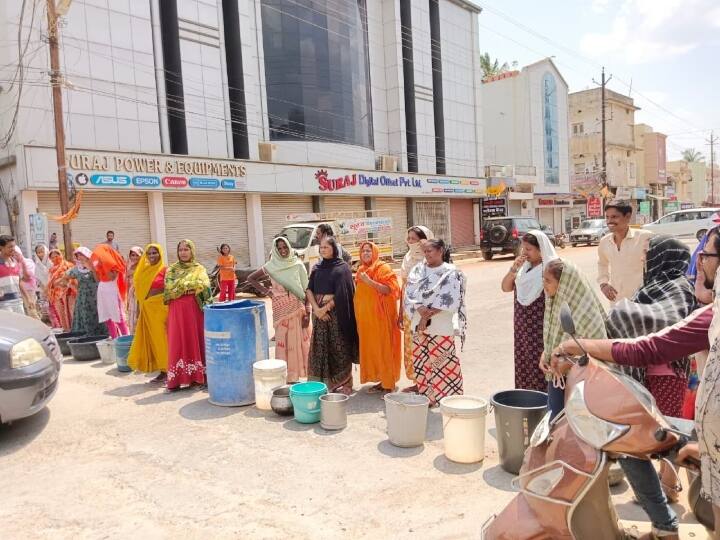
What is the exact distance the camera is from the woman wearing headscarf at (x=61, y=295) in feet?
29.1

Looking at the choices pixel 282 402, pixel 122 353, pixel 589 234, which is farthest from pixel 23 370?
pixel 589 234

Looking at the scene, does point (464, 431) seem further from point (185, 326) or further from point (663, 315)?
point (185, 326)

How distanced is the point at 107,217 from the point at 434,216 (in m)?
16.8

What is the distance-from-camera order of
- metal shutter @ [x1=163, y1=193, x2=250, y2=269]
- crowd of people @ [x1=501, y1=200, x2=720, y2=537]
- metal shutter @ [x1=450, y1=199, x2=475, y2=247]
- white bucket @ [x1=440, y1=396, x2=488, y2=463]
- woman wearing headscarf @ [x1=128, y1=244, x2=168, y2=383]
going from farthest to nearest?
1. metal shutter @ [x1=450, y1=199, x2=475, y2=247]
2. metal shutter @ [x1=163, y1=193, x2=250, y2=269]
3. woman wearing headscarf @ [x1=128, y1=244, x2=168, y2=383]
4. white bucket @ [x1=440, y1=396, x2=488, y2=463]
5. crowd of people @ [x1=501, y1=200, x2=720, y2=537]

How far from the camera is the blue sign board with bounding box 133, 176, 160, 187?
15.6 m

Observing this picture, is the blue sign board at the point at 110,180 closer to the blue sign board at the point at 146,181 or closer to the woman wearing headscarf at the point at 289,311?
the blue sign board at the point at 146,181

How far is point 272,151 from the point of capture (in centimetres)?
2036

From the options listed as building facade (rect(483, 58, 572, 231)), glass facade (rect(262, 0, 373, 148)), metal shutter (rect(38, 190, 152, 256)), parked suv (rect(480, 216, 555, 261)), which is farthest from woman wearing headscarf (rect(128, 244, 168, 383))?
building facade (rect(483, 58, 572, 231))

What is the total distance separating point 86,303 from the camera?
800 centimetres

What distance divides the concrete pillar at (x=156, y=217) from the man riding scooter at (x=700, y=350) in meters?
15.7

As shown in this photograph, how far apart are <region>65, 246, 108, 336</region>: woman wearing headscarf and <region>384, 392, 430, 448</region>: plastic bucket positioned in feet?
17.9

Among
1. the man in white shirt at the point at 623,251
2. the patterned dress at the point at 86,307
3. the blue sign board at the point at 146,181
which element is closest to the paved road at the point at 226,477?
the man in white shirt at the point at 623,251

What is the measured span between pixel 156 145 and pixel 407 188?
12.0m

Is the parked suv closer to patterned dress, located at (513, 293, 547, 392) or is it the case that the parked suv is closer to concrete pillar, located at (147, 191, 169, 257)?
concrete pillar, located at (147, 191, 169, 257)
